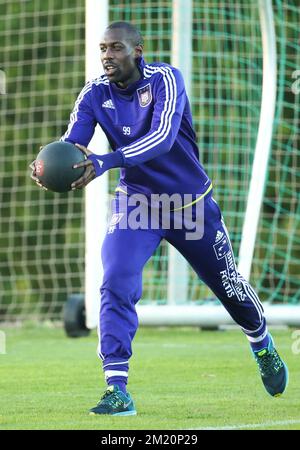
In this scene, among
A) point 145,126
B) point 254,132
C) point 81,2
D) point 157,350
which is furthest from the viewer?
point 81,2

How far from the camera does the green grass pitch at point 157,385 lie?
5.65 meters

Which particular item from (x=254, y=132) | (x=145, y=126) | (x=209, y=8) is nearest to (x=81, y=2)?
(x=209, y=8)

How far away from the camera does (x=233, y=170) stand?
12359mm

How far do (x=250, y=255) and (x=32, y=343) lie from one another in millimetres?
2002

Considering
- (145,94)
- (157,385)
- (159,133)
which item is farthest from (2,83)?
(159,133)

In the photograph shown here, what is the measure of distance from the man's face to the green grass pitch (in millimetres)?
1638

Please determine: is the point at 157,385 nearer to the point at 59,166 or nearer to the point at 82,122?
the point at 82,122

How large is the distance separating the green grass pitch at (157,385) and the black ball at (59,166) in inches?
42.4

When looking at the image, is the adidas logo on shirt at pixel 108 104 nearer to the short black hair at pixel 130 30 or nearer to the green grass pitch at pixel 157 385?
the short black hair at pixel 130 30

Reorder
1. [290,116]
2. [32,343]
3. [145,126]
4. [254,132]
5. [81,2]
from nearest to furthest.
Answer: [145,126], [32,343], [254,132], [290,116], [81,2]

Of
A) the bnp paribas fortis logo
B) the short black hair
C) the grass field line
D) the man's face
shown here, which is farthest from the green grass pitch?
the bnp paribas fortis logo

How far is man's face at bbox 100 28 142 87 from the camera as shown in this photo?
20.5 ft

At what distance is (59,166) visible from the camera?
5852mm

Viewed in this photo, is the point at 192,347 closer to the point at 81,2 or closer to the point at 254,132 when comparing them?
the point at 254,132
